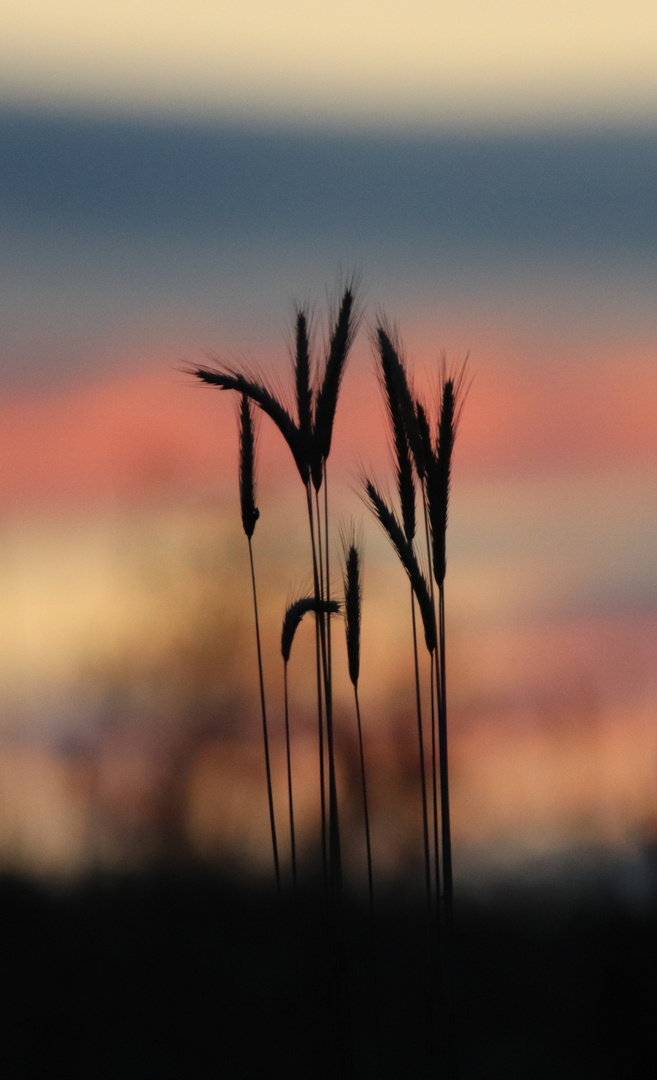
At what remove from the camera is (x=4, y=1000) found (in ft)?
13.5

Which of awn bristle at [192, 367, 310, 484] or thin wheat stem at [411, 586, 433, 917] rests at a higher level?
awn bristle at [192, 367, 310, 484]

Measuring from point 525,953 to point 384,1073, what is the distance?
1.96 metres

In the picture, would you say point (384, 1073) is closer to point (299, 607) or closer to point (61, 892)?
point (299, 607)

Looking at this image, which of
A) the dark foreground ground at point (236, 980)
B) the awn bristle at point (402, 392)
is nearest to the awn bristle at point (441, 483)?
the awn bristle at point (402, 392)

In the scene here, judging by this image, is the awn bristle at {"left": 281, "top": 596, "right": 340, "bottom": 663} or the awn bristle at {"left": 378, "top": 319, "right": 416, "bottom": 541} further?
the awn bristle at {"left": 281, "top": 596, "right": 340, "bottom": 663}

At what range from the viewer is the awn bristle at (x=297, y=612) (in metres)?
2.76

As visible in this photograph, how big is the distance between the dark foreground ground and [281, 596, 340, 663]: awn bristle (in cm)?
112

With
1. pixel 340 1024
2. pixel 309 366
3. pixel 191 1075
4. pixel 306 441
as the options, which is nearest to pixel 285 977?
pixel 340 1024

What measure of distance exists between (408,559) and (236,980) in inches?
110

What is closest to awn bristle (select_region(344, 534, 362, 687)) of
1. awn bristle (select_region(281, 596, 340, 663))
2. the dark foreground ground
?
awn bristle (select_region(281, 596, 340, 663))

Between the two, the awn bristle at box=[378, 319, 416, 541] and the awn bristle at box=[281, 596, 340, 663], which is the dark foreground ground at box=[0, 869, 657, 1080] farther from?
the awn bristle at box=[378, 319, 416, 541]

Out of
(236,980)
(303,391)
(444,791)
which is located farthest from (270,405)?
(236,980)

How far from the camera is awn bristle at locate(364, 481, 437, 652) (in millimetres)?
2531

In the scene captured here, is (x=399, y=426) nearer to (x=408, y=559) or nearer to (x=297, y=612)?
(x=408, y=559)
